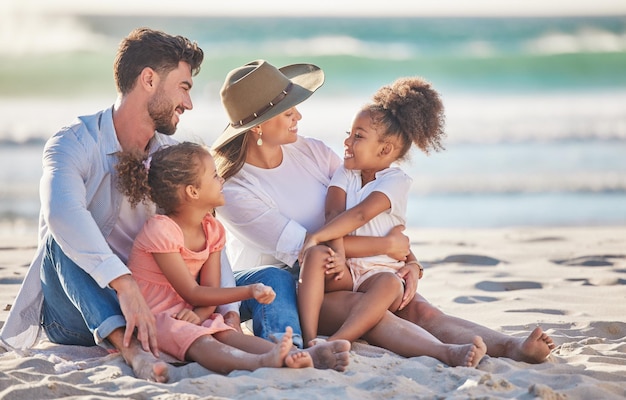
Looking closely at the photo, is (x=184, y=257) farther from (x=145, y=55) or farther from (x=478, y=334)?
(x=478, y=334)

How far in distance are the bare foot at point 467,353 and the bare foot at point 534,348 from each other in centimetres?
16

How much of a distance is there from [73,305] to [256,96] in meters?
1.22

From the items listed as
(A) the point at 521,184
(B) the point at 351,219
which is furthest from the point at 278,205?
(A) the point at 521,184

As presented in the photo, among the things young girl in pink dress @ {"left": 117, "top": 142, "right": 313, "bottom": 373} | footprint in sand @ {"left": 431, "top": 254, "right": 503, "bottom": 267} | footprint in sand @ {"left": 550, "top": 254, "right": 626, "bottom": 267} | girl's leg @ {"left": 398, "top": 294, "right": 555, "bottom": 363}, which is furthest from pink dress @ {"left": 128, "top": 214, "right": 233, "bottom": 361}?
footprint in sand @ {"left": 550, "top": 254, "right": 626, "bottom": 267}

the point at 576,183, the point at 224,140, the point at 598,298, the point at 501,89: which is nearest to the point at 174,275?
the point at 224,140

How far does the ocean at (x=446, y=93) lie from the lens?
9133 millimetres

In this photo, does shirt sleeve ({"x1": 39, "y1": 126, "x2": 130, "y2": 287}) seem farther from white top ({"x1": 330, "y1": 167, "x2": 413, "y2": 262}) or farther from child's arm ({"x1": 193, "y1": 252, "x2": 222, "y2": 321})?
white top ({"x1": 330, "y1": 167, "x2": 413, "y2": 262})

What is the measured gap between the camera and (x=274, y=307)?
3.76m

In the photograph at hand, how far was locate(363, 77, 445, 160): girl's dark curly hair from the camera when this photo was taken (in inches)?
163

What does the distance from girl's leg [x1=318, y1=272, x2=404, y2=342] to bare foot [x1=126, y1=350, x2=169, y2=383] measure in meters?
0.74

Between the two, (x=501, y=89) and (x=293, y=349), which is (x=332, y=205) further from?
(x=501, y=89)

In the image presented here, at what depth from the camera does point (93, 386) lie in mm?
3137

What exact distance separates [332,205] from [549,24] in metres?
16.8

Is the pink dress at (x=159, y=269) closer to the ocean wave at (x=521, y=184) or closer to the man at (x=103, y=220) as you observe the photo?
the man at (x=103, y=220)
